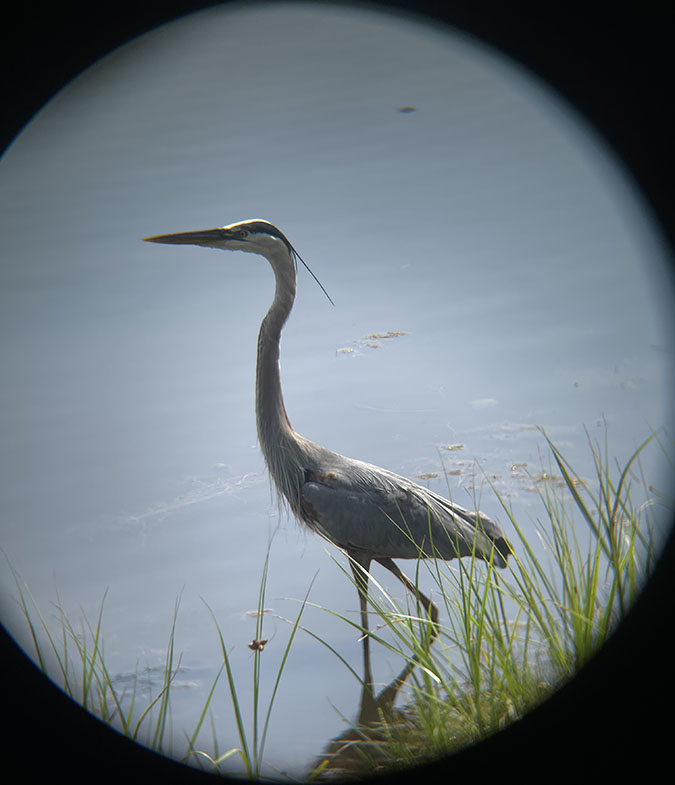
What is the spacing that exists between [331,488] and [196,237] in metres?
1.00

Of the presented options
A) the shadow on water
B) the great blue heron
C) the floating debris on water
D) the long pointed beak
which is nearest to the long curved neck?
the great blue heron

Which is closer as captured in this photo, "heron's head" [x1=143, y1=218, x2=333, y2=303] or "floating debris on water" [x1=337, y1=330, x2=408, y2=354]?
"heron's head" [x1=143, y1=218, x2=333, y2=303]

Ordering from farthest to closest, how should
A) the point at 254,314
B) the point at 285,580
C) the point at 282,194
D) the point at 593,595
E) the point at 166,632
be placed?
the point at 282,194 < the point at 254,314 < the point at 285,580 < the point at 166,632 < the point at 593,595

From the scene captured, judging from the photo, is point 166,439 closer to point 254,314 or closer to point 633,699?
point 254,314

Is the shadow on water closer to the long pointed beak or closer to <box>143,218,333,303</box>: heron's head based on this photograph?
<box>143,218,333,303</box>: heron's head

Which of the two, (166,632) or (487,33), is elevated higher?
(487,33)

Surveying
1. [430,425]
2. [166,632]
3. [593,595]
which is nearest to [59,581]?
[166,632]

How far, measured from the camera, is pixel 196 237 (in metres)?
2.72

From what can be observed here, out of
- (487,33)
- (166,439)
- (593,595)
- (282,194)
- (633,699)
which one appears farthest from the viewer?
(282,194)

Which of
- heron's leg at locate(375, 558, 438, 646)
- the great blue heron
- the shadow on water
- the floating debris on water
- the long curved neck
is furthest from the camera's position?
the floating debris on water

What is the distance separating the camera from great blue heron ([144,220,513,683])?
8.61 ft

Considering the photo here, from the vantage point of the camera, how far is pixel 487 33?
143 centimetres

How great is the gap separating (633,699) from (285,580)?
171cm

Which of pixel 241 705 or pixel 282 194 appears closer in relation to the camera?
pixel 241 705
